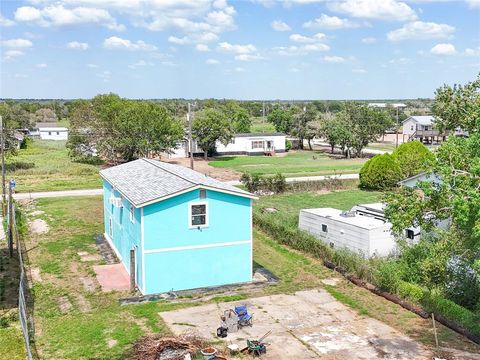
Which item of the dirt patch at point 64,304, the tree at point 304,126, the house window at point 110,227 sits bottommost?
the dirt patch at point 64,304

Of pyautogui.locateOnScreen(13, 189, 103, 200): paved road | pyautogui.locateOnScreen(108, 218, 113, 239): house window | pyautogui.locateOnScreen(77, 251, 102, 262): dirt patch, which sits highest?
pyautogui.locateOnScreen(108, 218, 113, 239): house window

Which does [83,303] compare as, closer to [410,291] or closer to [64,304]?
[64,304]

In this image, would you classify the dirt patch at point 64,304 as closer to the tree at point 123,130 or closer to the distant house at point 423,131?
the tree at point 123,130

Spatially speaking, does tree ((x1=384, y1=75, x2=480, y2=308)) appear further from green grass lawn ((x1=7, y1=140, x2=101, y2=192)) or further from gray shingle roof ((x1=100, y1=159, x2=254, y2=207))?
green grass lawn ((x1=7, y1=140, x2=101, y2=192))

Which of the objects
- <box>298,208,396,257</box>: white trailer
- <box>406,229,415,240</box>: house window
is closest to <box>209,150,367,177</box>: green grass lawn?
<box>298,208,396,257</box>: white trailer

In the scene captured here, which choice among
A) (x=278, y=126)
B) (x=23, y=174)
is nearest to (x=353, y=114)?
(x=278, y=126)

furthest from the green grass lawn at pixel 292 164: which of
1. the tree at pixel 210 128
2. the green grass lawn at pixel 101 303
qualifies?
the green grass lawn at pixel 101 303

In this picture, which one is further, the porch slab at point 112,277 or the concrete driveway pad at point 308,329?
the porch slab at point 112,277
